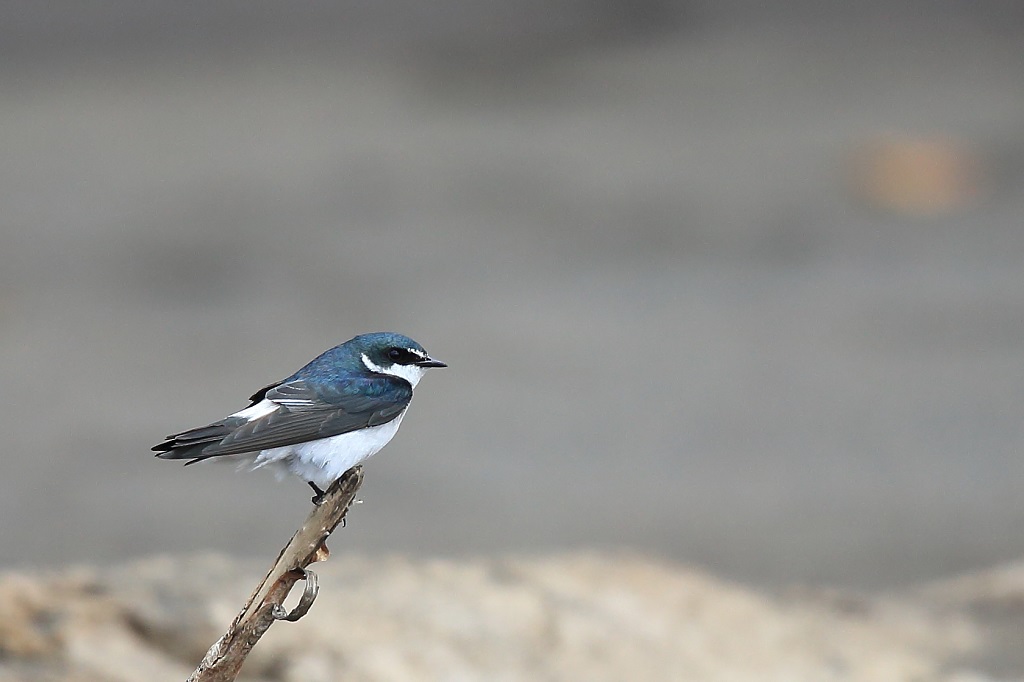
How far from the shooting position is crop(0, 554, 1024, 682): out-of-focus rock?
8.72ft

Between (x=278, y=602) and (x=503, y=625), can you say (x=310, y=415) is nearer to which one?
(x=278, y=602)

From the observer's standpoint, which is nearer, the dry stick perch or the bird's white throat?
the dry stick perch

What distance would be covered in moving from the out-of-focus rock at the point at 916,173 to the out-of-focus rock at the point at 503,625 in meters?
4.18

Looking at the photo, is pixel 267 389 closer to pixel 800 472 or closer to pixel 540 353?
pixel 800 472

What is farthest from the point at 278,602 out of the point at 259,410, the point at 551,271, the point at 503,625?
the point at 551,271

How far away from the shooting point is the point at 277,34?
9352 mm

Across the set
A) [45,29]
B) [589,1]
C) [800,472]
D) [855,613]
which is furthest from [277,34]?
[855,613]

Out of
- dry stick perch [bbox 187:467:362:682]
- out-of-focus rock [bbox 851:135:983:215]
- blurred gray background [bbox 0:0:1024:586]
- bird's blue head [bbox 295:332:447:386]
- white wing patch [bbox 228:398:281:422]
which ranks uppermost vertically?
out-of-focus rock [bbox 851:135:983:215]

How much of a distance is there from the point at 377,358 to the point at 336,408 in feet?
0.33

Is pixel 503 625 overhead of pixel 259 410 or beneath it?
overhead

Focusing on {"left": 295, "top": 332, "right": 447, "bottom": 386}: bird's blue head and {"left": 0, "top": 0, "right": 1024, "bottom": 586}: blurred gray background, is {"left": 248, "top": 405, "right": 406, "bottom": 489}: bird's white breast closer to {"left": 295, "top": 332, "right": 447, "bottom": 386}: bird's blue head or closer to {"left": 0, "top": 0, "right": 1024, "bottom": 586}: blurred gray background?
{"left": 295, "top": 332, "right": 447, "bottom": 386}: bird's blue head

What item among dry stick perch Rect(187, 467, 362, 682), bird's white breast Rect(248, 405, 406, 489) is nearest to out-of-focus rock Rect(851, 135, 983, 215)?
bird's white breast Rect(248, 405, 406, 489)

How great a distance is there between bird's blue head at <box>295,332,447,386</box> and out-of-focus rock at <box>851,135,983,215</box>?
5.73 metres

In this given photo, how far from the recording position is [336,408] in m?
2.11
